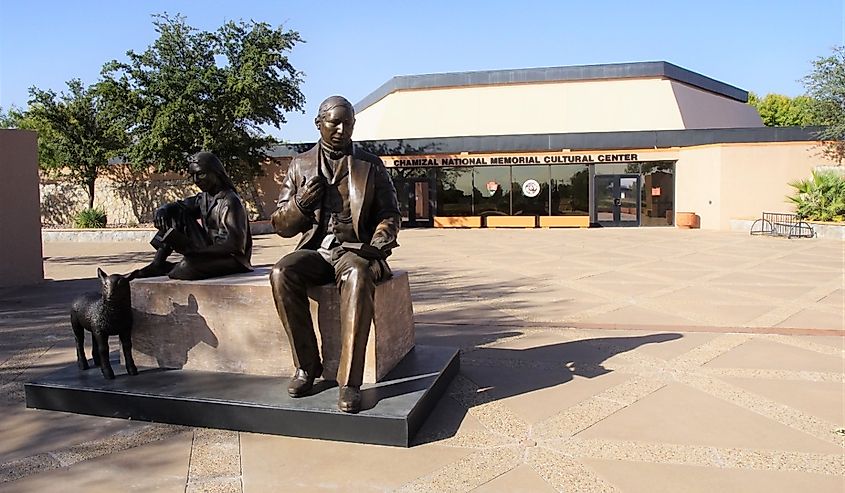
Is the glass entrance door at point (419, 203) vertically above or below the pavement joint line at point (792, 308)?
above

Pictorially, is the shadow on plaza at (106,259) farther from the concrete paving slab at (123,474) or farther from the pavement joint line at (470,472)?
the pavement joint line at (470,472)

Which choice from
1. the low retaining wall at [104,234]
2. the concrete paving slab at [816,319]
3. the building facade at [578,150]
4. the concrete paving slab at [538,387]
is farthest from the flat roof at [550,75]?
the concrete paving slab at [538,387]

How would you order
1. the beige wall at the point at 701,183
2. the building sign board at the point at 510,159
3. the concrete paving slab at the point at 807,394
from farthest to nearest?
the building sign board at the point at 510,159 → the beige wall at the point at 701,183 → the concrete paving slab at the point at 807,394

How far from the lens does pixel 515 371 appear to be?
4883 mm

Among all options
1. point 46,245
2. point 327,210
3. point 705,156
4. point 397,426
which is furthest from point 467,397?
point 705,156

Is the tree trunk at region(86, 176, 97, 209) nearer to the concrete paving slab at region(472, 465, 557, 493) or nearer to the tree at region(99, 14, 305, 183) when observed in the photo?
the tree at region(99, 14, 305, 183)

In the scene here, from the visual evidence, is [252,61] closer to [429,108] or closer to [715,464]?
[429,108]

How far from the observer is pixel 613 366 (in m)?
5.02

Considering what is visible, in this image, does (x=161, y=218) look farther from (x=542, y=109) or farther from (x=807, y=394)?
(x=542, y=109)

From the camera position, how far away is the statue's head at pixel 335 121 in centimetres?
395

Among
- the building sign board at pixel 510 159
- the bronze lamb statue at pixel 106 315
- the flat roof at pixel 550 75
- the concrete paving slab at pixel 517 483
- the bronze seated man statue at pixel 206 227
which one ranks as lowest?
the concrete paving slab at pixel 517 483

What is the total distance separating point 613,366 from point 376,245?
7.91ft

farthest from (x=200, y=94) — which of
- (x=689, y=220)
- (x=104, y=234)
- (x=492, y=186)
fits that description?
(x=689, y=220)

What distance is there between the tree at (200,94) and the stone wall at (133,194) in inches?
100
